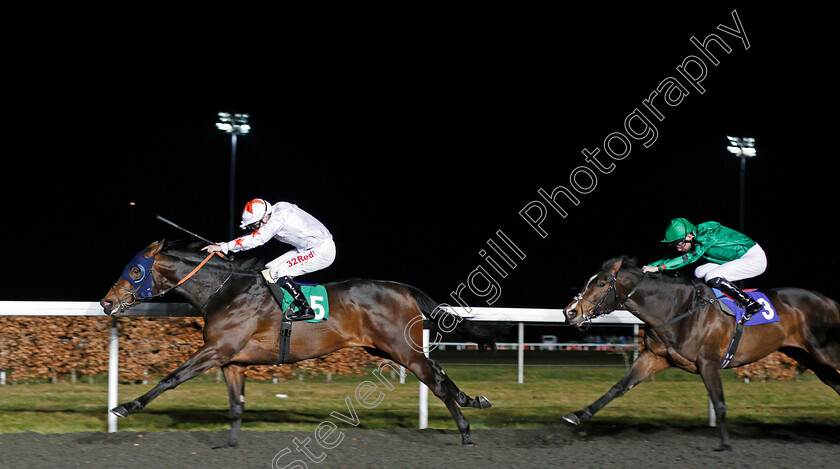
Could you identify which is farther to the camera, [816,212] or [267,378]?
[816,212]

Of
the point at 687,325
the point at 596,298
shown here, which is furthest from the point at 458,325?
the point at 687,325

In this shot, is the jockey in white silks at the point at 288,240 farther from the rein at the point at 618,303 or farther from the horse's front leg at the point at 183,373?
Answer: the rein at the point at 618,303

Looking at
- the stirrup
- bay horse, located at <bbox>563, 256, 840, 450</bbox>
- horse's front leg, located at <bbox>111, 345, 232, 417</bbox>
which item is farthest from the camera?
bay horse, located at <bbox>563, 256, 840, 450</bbox>

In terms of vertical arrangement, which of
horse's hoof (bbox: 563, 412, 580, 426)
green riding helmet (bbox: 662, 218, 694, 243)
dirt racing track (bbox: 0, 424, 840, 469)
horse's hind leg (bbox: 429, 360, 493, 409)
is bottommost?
dirt racing track (bbox: 0, 424, 840, 469)

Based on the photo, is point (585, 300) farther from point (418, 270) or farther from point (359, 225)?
point (359, 225)

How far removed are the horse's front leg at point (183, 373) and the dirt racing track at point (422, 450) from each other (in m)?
0.28

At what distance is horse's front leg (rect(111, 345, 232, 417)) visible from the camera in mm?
5012

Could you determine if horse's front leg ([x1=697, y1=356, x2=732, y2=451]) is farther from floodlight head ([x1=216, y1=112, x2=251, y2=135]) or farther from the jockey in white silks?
floodlight head ([x1=216, y1=112, x2=251, y2=135])

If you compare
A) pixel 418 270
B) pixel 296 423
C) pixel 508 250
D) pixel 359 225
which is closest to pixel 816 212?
pixel 508 250

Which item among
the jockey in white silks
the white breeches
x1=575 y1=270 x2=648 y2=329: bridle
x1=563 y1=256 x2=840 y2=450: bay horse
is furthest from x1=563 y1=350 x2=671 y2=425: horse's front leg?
the jockey in white silks

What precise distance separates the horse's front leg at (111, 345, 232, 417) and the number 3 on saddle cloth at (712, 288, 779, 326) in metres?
3.81

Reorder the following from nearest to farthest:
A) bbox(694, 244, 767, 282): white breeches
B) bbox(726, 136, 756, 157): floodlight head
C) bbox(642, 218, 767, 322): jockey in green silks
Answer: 1. bbox(642, 218, 767, 322): jockey in green silks
2. bbox(694, 244, 767, 282): white breeches
3. bbox(726, 136, 756, 157): floodlight head

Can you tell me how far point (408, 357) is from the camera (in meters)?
5.65

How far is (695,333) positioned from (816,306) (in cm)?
121
